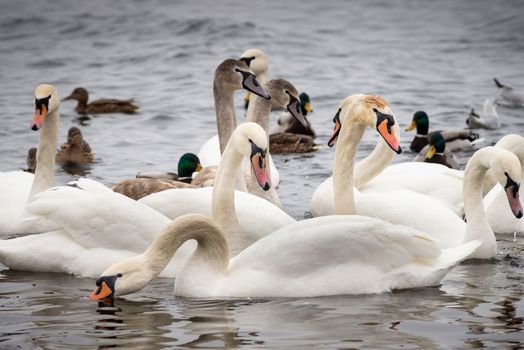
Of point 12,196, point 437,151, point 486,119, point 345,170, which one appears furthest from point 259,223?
point 486,119

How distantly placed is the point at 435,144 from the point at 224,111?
3211 millimetres

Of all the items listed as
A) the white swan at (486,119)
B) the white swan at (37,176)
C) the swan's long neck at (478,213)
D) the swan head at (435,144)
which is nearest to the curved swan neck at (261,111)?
the white swan at (37,176)

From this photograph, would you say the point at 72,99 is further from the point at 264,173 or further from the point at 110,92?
the point at 264,173

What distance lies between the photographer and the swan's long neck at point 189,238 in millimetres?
7922

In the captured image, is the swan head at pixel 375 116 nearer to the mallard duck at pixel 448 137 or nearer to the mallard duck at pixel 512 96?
the mallard duck at pixel 448 137

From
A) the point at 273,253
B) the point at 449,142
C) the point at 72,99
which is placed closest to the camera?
the point at 273,253

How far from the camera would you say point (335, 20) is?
35.1m

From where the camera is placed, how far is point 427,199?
34.2 ft

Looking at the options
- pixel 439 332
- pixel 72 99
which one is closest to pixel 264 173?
pixel 439 332

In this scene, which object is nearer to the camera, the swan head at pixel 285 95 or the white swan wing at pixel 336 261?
the white swan wing at pixel 336 261

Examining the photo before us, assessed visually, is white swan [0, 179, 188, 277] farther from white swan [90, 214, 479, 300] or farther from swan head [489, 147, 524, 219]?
swan head [489, 147, 524, 219]

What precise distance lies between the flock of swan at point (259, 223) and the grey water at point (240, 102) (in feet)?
0.58

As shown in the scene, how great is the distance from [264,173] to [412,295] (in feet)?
4.69

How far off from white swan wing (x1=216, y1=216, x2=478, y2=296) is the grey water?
4.7 inches
